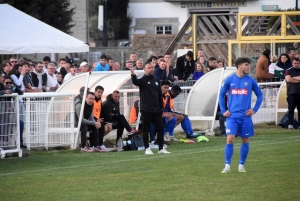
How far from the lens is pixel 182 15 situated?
220ft

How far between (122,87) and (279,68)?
6.43 metres

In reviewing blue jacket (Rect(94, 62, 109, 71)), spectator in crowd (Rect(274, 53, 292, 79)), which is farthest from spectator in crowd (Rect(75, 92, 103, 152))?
spectator in crowd (Rect(274, 53, 292, 79))

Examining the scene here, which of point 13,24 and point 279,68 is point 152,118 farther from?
point 279,68

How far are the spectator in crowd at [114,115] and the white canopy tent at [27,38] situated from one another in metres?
1.79

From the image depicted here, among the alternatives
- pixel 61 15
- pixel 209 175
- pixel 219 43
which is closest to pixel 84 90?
pixel 209 175

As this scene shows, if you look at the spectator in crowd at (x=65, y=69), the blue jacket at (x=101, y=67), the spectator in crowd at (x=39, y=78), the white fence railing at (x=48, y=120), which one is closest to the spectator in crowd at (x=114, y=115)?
the white fence railing at (x=48, y=120)

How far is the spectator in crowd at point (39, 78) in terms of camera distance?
68.6ft

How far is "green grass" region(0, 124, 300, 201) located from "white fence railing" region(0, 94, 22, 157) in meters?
0.41

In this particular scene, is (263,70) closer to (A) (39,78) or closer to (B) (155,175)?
(A) (39,78)

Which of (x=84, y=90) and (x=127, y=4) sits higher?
(x=127, y=4)

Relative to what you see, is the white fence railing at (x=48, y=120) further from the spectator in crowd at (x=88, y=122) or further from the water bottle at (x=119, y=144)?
the water bottle at (x=119, y=144)

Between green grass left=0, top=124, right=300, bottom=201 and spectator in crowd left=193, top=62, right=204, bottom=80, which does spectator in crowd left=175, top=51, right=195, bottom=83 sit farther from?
green grass left=0, top=124, right=300, bottom=201

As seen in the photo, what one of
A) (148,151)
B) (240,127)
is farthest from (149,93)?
(240,127)

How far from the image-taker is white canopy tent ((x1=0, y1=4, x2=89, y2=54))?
18.8 meters
